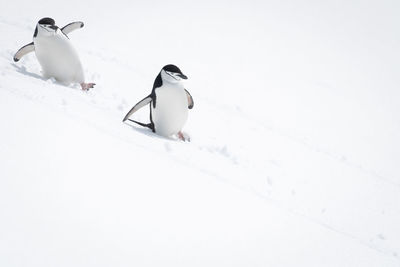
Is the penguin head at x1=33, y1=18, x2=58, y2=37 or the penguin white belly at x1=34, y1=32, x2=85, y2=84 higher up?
the penguin head at x1=33, y1=18, x2=58, y2=37

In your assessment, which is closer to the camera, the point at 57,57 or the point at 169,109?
the point at 169,109

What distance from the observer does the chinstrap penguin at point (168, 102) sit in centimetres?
495

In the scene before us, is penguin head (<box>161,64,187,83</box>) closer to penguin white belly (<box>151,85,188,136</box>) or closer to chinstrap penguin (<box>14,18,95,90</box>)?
penguin white belly (<box>151,85,188,136</box>)

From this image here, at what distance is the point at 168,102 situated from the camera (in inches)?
197

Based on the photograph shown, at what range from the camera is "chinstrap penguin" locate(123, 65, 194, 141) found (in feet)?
16.2

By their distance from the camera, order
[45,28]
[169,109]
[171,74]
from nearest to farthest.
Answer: [171,74] → [169,109] → [45,28]

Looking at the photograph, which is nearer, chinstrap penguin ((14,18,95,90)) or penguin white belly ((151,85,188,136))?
penguin white belly ((151,85,188,136))

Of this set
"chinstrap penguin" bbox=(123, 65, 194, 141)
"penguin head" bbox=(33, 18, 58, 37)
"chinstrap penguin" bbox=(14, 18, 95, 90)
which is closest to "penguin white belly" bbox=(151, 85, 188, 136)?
"chinstrap penguin" bbox=(123, 65, 194, 141)

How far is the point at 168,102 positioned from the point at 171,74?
32 centimetres

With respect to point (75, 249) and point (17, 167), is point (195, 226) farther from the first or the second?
point (17, 167)

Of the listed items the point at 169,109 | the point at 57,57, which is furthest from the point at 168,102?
the point at 57,57

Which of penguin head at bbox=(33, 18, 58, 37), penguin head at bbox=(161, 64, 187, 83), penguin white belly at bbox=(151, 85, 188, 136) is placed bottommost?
penguin white belly at bbox=(151, 85, 188, 136)

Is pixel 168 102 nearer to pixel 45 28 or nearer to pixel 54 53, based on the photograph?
pixel 54 53

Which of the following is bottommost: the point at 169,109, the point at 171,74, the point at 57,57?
the point at 169,109
